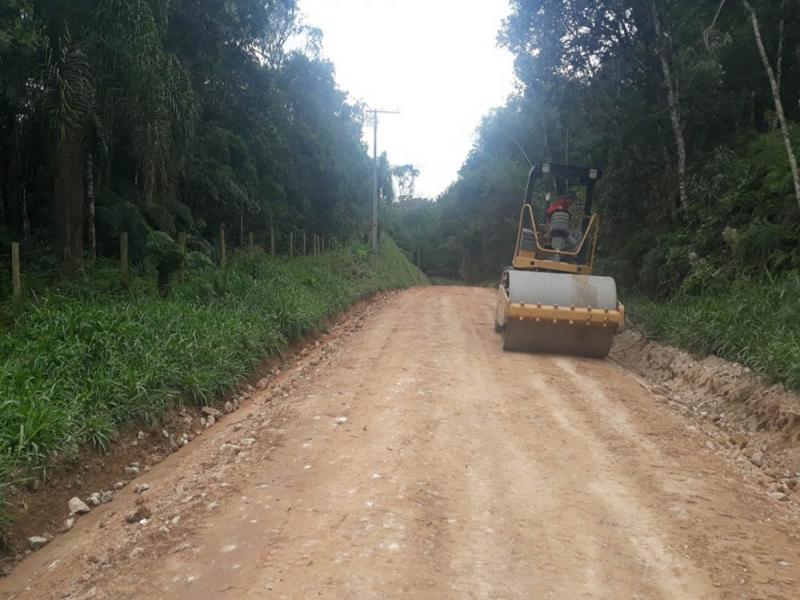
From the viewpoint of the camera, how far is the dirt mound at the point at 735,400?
6609 mm

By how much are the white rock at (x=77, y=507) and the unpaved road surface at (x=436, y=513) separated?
0.38ft

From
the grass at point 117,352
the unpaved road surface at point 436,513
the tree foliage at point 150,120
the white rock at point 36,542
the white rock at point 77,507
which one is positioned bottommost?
the white rock at point 36,542

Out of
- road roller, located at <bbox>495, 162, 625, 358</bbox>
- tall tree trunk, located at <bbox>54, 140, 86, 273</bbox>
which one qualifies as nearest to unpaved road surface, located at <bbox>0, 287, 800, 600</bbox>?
road roller, located at <bbox>495, 162, 625, 358</bbox>

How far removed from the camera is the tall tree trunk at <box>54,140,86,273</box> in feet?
39.4

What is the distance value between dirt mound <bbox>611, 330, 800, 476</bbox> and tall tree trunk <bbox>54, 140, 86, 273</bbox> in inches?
392

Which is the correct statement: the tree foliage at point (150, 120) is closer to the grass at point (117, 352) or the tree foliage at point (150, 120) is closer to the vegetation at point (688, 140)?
the grass at point (117, 352)

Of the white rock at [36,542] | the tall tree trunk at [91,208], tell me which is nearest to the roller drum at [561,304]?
the white rock at [36,542]

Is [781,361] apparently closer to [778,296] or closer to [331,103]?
[778,296]

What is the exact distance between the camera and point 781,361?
7.66 metres

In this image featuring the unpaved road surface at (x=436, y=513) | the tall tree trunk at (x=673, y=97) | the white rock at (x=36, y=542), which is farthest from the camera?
the tall tree trunk at (x=673, y=97)

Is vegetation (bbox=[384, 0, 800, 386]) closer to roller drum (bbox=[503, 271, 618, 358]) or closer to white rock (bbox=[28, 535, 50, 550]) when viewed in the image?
roller drum (bbox=[503, 271, 618, 358])

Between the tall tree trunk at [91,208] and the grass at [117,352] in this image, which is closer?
the grass at [117,352]

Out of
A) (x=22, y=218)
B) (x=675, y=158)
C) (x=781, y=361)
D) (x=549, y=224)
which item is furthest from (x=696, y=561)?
(x=22, y=218)

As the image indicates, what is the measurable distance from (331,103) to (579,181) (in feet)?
78.1
